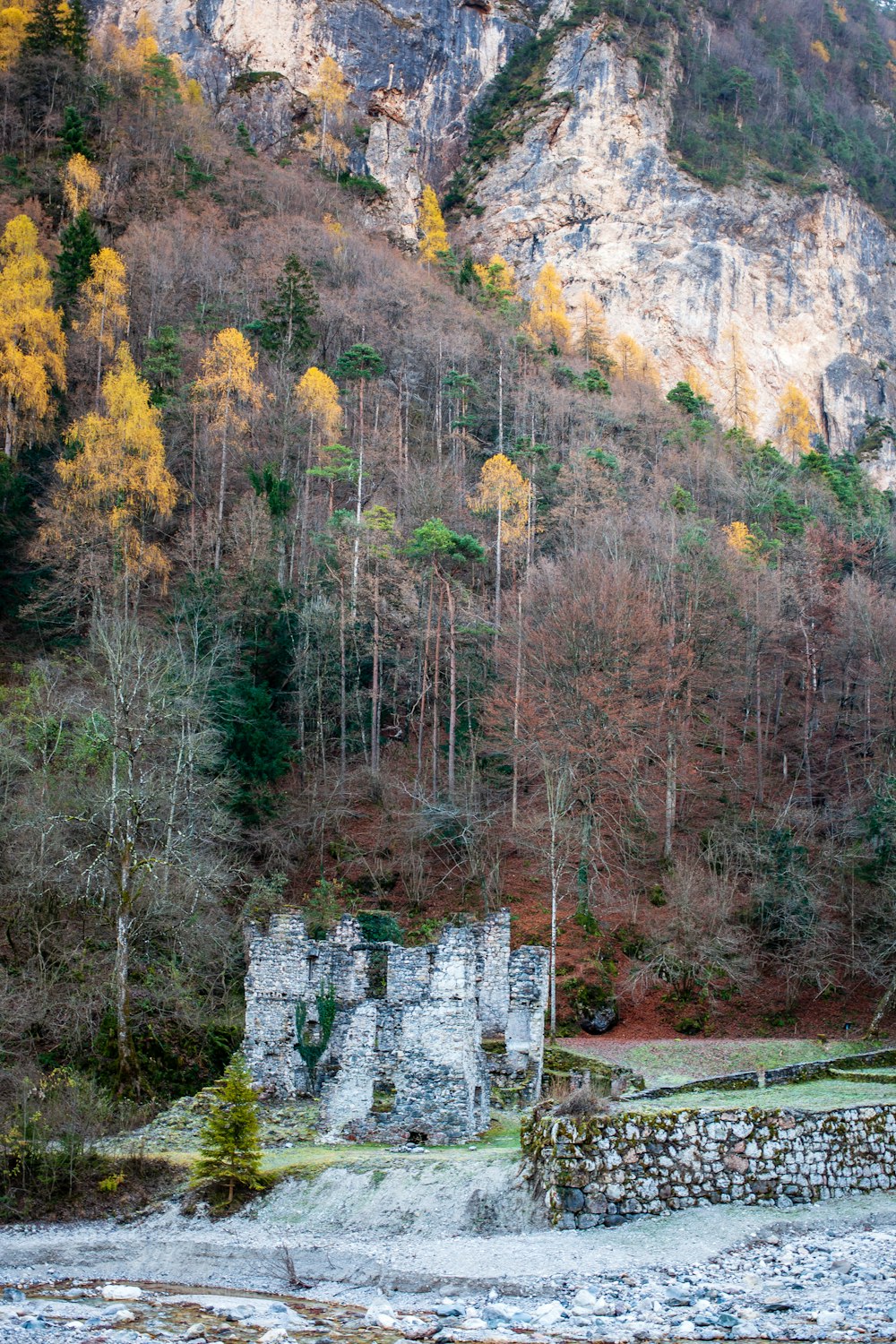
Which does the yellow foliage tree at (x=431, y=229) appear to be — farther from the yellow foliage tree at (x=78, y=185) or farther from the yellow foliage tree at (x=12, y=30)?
the yellow foliage tree at (x=12, y=30)

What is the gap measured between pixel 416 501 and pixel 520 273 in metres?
51.7

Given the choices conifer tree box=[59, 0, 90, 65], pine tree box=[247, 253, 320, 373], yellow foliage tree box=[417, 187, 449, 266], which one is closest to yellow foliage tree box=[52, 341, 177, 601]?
pine tree box=[247, 253, 320, 373]

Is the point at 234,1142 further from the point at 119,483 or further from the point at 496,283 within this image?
the point at 496,283

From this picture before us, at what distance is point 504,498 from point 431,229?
158 ft

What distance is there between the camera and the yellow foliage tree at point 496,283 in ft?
Result: 236

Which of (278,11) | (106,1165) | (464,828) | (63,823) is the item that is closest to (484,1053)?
(106,1165)

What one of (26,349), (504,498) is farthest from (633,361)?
(26,349)

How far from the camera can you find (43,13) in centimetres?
6794

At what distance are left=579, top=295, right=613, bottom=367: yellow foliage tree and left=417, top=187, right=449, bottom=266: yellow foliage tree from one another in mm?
11432

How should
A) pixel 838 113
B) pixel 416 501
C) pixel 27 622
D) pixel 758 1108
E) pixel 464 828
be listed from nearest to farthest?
1. pixel 758 1108
2. pixel 464 828
3. pixel 27 622
4. pixel 416 501
5. pixel 838 113

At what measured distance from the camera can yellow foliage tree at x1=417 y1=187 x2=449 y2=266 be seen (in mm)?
79562

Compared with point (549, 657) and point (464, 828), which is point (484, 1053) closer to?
point (464, 828)

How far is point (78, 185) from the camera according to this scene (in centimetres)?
5900

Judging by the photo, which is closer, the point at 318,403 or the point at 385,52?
the point at 318,403
